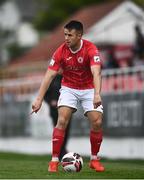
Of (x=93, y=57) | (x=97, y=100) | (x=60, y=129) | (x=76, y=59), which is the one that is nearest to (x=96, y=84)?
(x=97, y=100)

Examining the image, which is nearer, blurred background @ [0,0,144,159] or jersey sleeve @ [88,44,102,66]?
jersey sleeve @ [88,44,102,66]

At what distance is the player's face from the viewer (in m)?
13.6

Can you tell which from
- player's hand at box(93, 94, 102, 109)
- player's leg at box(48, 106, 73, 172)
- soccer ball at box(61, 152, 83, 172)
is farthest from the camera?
player's leg at box(48, 106, 73, 172)

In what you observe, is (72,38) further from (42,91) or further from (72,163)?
(72,163)

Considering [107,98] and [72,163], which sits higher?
[107,98]

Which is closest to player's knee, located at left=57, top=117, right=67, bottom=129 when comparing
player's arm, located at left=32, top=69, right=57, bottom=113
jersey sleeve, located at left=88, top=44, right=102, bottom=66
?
player's arm, located at left=32, top=69, right=57, bottom=113

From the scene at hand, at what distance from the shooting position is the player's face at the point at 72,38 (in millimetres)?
13609

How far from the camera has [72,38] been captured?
13.6 meters

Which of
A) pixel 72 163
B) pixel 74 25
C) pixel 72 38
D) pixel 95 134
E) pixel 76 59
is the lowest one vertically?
pixel 72 163

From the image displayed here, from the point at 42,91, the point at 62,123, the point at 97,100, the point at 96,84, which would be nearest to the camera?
the point at 97,100

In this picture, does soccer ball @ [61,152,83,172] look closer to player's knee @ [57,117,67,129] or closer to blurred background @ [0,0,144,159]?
player's knee @ [57,117,67,129]

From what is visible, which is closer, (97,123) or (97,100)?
(97,100)

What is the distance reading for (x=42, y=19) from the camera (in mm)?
59344

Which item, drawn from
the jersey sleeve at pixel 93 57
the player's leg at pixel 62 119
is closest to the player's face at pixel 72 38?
the jersey sleeve at pixel 93 57
